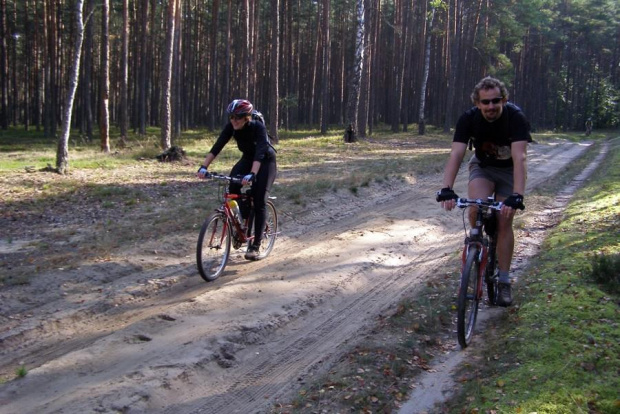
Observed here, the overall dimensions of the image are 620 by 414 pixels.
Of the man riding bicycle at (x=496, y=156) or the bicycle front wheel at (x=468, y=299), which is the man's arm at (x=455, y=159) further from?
the bicycle front wheel at (x=468, y=299)

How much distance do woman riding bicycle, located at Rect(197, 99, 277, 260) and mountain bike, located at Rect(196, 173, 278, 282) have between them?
0.10 meters

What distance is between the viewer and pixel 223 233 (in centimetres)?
751

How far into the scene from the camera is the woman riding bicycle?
24.8 ft

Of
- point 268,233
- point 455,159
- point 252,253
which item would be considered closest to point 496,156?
point 455,159

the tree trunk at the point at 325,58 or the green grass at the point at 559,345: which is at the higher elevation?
the tree trunk at the point at 325,58

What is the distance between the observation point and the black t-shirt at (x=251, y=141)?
764cm

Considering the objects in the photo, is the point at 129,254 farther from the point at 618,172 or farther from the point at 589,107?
the point at 589,107

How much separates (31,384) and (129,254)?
12.6 feet

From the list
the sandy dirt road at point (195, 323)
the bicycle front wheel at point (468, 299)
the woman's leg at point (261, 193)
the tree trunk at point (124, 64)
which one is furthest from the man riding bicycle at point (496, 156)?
the tree trunk at point (124, 64)

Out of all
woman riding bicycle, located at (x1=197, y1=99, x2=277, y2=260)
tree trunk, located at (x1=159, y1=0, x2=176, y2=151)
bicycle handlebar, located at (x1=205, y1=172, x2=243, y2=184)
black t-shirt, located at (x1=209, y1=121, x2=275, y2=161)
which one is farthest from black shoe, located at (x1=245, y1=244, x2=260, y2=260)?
tree trunk, located at (x1=159, y1=0, x2=176, y2=151)

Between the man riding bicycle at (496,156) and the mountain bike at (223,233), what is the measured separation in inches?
121

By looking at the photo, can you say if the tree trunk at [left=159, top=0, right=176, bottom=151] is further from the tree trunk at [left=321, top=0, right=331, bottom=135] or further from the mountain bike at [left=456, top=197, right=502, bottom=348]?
the mountain bike at [left=456, top=197, right=502, bottom=348]

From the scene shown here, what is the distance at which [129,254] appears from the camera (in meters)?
8.16

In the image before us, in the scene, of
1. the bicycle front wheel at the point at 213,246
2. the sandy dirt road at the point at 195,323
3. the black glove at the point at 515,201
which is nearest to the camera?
the sandy dirt road at the point at 195,323
